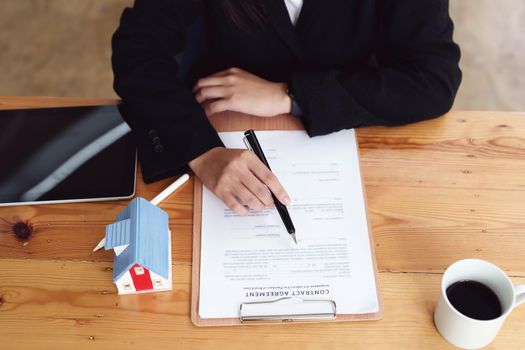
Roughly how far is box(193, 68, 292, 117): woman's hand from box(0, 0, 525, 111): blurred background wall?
1.12m

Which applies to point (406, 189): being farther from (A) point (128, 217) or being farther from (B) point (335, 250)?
(A) point (128, 217)

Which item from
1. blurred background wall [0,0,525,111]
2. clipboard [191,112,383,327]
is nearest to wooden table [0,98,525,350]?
clipboard [191,112,383,327]

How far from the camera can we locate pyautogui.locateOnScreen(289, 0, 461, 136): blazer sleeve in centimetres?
97

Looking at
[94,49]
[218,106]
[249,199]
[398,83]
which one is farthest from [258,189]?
[94,49]

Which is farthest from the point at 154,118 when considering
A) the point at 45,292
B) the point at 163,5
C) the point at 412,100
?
the point at 412,100

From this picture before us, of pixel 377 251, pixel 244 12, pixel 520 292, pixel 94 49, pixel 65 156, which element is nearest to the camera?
pixel 520 292

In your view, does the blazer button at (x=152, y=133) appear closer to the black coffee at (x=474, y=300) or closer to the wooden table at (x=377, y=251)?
the wooden table at (x=377, y=251)

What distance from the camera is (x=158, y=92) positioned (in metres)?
1.02

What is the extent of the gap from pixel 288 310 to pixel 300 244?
0.10 metres

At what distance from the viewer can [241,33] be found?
113 cm

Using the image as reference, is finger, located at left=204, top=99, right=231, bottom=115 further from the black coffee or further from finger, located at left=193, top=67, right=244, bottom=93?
the black coffee

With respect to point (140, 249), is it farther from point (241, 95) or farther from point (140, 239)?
point (241, 95)

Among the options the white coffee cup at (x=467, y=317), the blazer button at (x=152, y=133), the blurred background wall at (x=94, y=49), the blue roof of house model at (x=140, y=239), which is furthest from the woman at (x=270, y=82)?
the blurred background wall at (x=94, y=49)

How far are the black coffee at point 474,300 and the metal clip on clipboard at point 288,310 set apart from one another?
0.16 metres
